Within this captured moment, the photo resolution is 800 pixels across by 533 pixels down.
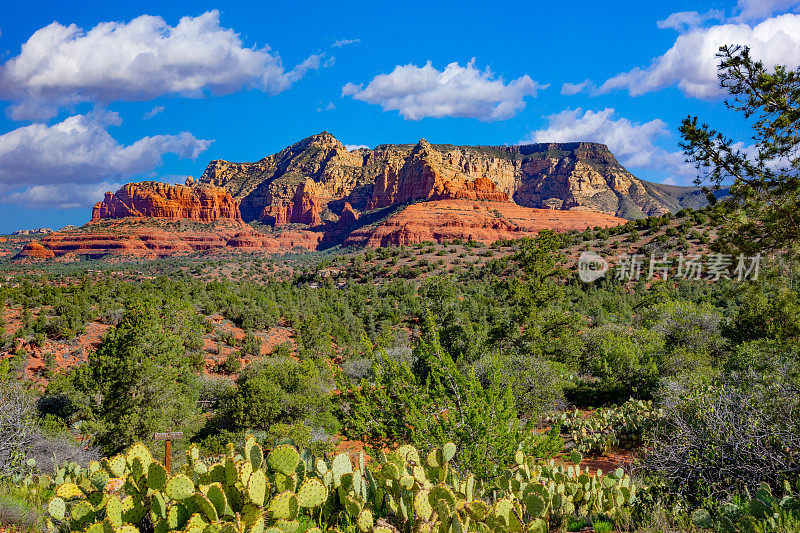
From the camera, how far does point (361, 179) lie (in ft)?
533

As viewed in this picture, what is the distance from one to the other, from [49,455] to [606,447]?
41.2 ft

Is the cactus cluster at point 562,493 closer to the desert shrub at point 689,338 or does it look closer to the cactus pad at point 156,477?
the cactus pad at point 156,477

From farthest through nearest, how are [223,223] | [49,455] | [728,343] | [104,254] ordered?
1. [223,223]
2. [104,254]
3. [728,343]
4. [49,455]

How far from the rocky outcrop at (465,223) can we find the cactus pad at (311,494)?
282 feet

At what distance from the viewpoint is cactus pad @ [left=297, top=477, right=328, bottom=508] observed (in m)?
3.26

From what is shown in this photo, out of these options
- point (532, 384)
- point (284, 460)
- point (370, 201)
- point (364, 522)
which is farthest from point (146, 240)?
point (364, 522)

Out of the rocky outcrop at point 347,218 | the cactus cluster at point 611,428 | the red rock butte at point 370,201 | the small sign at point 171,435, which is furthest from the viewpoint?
the rocky outcrop at point 347,218

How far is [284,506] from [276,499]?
0.08 m

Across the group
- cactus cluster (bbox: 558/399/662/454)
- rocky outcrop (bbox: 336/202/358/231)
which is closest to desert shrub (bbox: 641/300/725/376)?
cactus cluster (bbox: 558/399/662/454)

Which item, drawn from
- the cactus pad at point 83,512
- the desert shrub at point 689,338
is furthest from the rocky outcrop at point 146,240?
the cactus pad at point 83,512

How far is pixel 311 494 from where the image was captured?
3291 mm

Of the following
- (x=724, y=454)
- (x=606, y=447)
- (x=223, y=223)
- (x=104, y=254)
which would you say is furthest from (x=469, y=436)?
(x=223, y=223)

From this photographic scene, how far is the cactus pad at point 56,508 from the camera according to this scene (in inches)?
145

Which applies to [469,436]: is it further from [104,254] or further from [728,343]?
[104,254]
